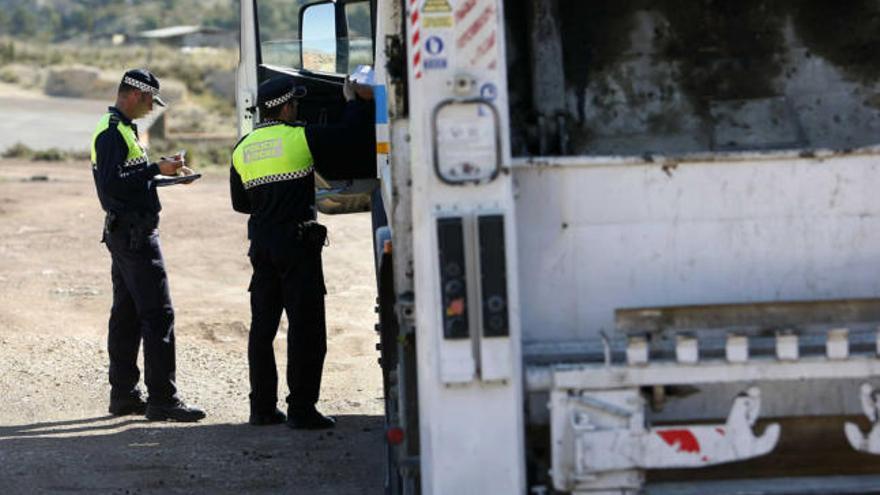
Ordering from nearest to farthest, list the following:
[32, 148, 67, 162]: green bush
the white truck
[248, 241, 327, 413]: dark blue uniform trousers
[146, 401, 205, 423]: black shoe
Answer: the white truck, [248, 241, 327, 413]: dark blue uniform trousers, [146, 401, 205, 423]: black shoe, [32, 148, 67, 162]: green bush

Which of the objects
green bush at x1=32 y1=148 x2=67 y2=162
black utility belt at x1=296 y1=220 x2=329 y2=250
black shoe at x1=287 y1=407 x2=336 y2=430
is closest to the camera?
black utility belt at x1=296 y1=220 x2=329 y2=250

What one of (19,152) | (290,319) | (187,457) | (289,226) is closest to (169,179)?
(289,226)

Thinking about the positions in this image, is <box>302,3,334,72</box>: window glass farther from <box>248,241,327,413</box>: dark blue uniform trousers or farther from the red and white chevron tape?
the red and white chevron tape

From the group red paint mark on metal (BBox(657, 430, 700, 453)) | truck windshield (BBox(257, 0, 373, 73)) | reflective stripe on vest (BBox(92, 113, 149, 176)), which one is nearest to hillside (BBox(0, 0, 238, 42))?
truck windshield (BBox(257, 0, 373, 73))

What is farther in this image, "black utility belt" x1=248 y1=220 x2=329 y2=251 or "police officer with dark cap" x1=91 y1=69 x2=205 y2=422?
"police officer with dark cap" x1=91 y1=69 x2=205 y2=422

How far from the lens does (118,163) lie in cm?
842

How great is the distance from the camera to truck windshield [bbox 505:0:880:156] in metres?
5.65

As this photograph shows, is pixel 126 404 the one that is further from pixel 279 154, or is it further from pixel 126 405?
pixel 279 154

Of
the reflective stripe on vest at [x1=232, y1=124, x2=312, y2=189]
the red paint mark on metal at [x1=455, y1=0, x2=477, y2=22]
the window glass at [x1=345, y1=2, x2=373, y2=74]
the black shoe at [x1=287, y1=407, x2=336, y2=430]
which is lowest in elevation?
the black shoe at [x1=287, y1=407, x2=336, y2=430]

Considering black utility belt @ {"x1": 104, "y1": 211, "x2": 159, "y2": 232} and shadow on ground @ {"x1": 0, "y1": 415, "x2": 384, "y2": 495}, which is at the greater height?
black utility belt @ {"x1": 104, "y1": 211, "x2": 159, "y2": 232}

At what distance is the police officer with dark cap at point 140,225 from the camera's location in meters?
8.43

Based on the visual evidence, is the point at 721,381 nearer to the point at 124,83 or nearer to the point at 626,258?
the point at 626,258

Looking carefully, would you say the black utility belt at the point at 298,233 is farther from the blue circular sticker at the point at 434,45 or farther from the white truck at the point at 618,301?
the blue circular sticker at the point at 434,45

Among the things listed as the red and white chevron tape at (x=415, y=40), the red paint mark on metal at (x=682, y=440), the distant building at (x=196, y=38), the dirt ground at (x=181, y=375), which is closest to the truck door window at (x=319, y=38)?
the dirt ground at (x=181, y=375)
